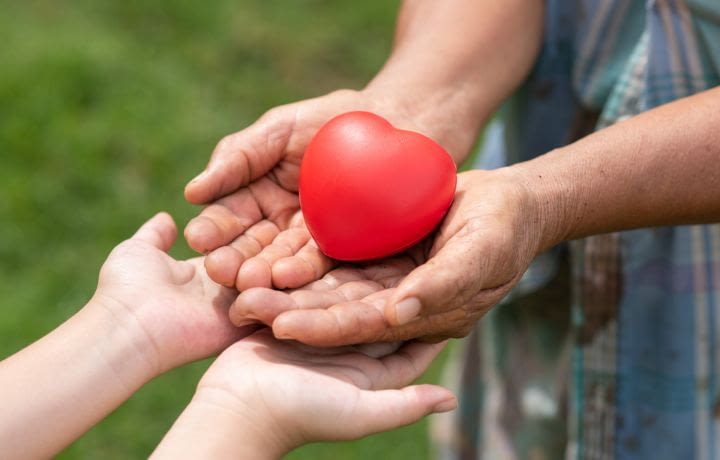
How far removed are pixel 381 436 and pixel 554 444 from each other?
0.94 metres

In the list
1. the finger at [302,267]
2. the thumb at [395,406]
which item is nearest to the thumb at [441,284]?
the thumb at [395,406]

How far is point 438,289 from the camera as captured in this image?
5.27 ft

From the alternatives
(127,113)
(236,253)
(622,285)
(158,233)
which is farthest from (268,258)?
(127,113)

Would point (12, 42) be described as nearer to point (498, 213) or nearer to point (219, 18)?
point (219, 18)

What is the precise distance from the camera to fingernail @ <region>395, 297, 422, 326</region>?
159 centimetres

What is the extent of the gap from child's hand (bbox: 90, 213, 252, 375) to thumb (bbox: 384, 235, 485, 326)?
0.42 m

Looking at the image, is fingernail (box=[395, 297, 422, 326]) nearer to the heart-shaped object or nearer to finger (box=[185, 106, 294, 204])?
the heart-shaped object

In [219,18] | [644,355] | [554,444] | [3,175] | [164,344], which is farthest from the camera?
[219,18]

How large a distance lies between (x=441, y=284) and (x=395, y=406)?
0.23 meters

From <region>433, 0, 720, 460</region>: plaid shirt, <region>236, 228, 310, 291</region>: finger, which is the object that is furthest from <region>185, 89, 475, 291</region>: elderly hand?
<region>433, 0, 720, 460</region>: plaid shirt

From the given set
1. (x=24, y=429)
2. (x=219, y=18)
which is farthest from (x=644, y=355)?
(x=219, y=18)

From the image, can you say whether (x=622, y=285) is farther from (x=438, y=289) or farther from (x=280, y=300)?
(x=280, y=300)

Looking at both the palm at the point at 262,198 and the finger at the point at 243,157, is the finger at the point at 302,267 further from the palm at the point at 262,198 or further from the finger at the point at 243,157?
Result: the finger at the point at 243,157

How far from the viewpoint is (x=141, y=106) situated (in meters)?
3.98
